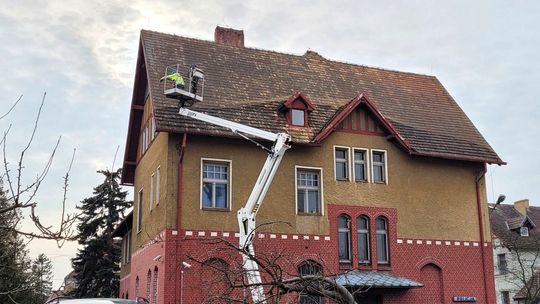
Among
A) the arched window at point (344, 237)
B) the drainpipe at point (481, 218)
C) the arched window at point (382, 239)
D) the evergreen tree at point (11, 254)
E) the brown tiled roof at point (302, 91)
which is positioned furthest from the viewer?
the drainpipe at point (481, 218)

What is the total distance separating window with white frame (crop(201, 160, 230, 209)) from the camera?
22922 millimetres

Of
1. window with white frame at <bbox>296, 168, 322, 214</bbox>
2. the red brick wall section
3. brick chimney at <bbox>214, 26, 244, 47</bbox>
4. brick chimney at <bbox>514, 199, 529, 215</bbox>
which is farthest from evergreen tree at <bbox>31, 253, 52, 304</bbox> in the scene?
brick chimney at <bbox>514, 199, 529, 215</bbox>

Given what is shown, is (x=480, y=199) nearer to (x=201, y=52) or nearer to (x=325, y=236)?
(x=325, y=236)

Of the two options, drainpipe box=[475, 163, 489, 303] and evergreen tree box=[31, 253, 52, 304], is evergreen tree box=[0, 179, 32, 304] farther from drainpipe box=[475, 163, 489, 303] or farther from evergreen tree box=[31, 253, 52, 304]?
drainpipe box=[475, 163, 489, 303]

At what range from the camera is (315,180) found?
81.0 feet

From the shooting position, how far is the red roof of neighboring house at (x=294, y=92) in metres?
24.2

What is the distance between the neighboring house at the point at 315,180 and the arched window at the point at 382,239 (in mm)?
44

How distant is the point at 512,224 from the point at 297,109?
28.7 meters

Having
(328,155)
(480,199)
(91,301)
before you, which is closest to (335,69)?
(328,155)

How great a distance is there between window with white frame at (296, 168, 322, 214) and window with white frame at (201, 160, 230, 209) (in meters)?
2.70

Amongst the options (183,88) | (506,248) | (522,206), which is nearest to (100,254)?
(183,88)

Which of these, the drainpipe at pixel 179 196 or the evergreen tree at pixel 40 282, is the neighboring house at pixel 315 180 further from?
the evergreen tree at pixel 40 282

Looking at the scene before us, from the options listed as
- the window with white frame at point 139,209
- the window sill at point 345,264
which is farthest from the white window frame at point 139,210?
the window sill at point 345,264

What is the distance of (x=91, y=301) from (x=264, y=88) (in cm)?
1758
